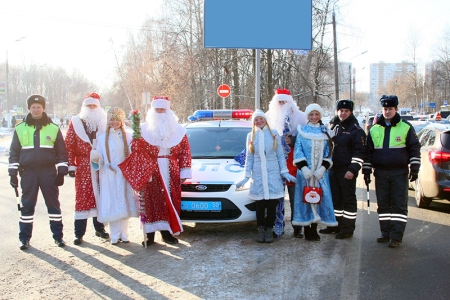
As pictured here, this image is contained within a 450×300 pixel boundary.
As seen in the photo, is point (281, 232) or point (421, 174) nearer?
point (281, 232)

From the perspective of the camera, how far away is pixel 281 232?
604 cm

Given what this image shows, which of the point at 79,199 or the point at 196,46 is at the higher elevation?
the point at 196,46

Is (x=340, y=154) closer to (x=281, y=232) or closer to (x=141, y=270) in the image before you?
(x=281, y=232)

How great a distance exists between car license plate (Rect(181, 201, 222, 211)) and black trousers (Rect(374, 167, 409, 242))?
2.19 metres

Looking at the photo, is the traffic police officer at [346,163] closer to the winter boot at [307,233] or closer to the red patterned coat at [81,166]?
the winter boot at [307,233]

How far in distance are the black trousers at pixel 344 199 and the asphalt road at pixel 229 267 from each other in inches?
9.8

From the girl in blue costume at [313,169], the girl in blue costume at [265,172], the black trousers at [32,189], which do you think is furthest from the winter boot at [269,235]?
the black trousers at [32,189]

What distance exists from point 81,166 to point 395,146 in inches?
164

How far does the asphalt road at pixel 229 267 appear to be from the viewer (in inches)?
166

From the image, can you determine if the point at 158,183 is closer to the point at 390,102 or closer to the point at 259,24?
the point at 390,102

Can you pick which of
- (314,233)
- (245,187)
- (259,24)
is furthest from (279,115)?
(259,24)

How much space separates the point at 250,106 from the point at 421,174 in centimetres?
1875

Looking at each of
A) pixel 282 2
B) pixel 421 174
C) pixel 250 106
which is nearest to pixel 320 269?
pixel 421 174

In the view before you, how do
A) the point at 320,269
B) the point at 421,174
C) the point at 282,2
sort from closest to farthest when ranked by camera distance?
the point at 320,269 < the point at 421,174 < the point at 282,2
